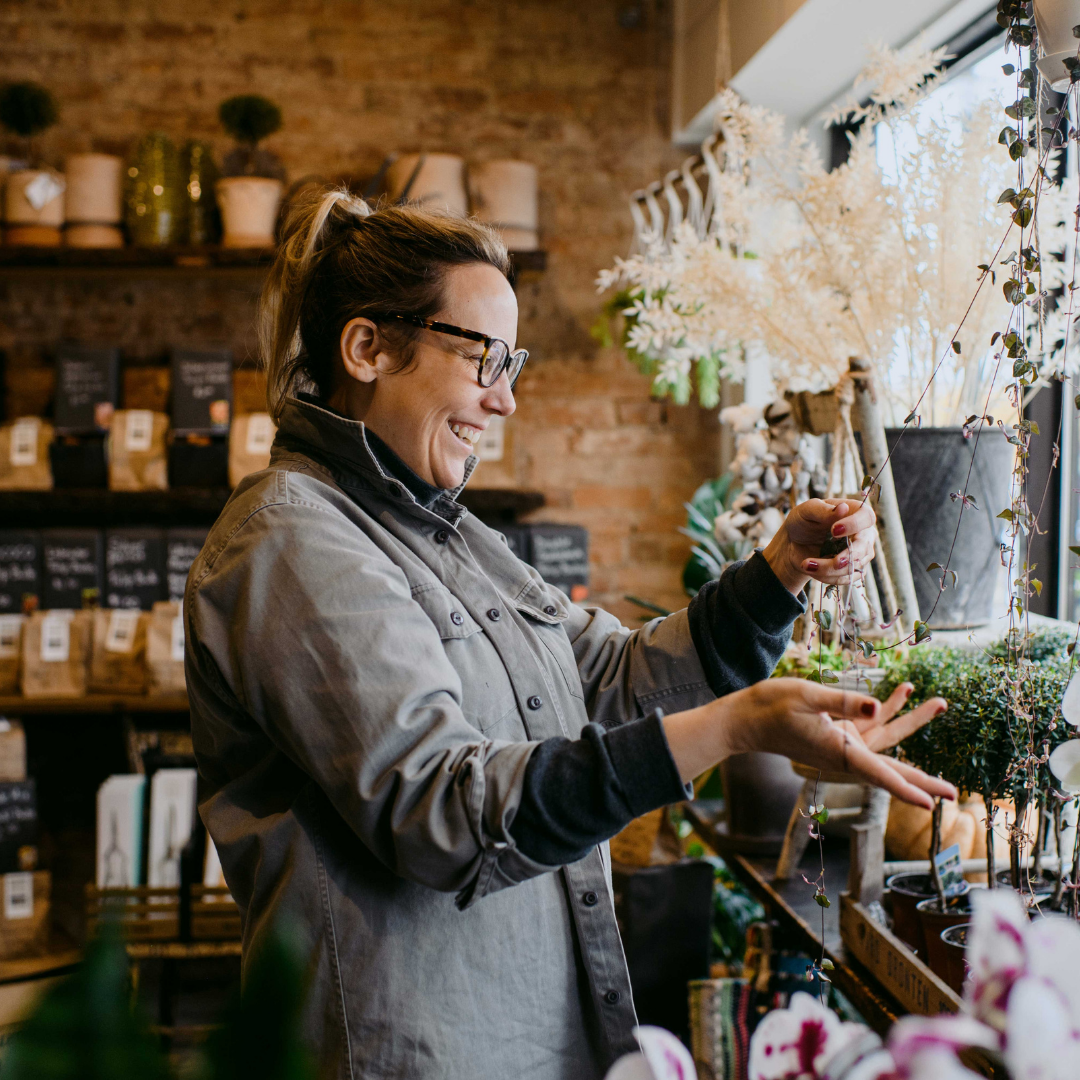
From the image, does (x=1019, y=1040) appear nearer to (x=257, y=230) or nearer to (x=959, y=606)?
(x=959, y=606)

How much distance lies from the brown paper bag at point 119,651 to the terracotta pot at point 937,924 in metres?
2.25

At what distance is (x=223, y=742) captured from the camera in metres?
1.00

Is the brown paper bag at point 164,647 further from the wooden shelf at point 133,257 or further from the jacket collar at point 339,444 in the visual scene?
the jacket collar at point 339,444

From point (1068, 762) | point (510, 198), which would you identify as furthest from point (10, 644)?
point (1068, 762)

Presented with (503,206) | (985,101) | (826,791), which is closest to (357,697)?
(826,791)

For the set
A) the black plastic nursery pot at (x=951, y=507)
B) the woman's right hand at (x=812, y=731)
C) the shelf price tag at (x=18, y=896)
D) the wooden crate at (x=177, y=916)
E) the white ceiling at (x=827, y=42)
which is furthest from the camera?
the shelf price tag at (x=18, y=896)

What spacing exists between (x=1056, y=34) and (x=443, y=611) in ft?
2.62

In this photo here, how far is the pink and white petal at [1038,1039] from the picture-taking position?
0.39m

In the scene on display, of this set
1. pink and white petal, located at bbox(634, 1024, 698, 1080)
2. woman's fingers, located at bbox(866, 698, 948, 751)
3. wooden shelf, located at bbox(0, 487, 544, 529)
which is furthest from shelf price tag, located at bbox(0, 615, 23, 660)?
pink and white petal, located at bbox(634, 1024, 698, 1080)

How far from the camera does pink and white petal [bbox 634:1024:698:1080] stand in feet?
1.48

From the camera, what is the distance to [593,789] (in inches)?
31.0

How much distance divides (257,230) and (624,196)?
1.17 meters

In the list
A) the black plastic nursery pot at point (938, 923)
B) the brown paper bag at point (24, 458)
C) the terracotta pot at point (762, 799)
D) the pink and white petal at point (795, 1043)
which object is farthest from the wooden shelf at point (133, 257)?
the pink and white petal at point (795, 1043)

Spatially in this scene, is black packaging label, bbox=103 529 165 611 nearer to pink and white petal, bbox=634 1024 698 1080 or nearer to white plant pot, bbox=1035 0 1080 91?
white plant pot, bbox=1035 0 1080 91
